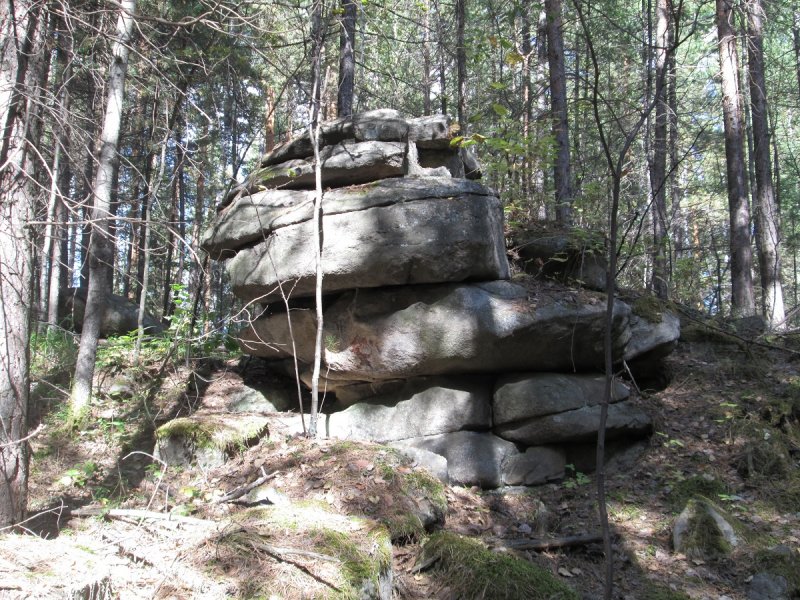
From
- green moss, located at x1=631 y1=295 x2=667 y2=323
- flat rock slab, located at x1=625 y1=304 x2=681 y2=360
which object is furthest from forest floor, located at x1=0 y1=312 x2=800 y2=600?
green moss, located at x1=631 y1=295 x2=667 y2=323

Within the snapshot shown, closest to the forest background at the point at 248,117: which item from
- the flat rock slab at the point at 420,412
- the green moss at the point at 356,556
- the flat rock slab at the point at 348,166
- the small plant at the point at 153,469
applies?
the flat rock slab at the point at 348,166

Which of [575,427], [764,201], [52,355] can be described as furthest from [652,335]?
[52,355]

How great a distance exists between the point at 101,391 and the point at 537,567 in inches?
288

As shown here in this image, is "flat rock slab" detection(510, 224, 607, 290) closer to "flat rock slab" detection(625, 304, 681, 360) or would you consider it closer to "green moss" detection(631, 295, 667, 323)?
"green moss" detection(631, 295, 667, 323)

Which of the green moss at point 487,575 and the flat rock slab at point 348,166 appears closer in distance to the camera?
the green moss at point 487,575

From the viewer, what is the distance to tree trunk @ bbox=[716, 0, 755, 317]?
10.0 meters

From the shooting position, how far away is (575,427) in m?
6.41

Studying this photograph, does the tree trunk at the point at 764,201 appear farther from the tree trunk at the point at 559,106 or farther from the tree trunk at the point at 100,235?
the tree trunk at the point at 100,235

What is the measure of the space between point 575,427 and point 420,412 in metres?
1.90

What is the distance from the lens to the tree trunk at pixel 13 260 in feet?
13.9

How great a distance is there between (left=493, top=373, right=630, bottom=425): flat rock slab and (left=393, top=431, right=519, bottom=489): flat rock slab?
0.32 metres

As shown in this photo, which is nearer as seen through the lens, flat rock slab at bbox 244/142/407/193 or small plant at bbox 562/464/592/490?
small plant at bbox 562/464/592/490

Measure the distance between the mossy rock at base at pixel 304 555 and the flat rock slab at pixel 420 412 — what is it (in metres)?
2.67

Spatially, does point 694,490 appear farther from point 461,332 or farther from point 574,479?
point 461,332
